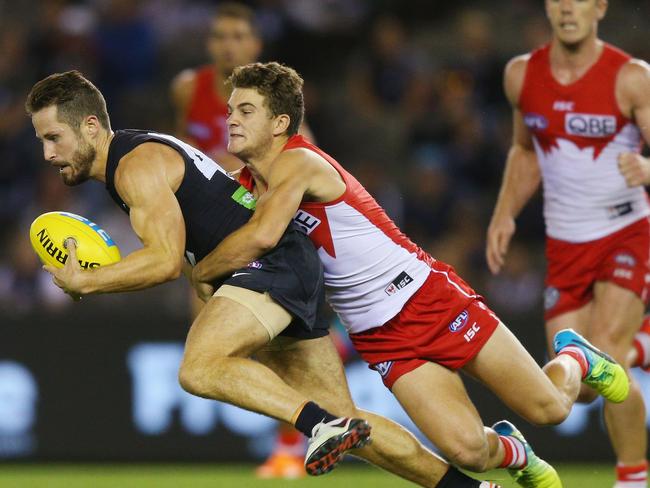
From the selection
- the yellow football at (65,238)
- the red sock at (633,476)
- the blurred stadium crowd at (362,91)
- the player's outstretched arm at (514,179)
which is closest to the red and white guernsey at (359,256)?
the yellow football at (65,238)

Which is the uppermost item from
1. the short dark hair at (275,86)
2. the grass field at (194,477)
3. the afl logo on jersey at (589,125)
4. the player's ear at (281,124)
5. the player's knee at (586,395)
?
the short dark hair at (275,86)

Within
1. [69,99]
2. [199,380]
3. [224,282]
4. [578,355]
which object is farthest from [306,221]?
[578,355]

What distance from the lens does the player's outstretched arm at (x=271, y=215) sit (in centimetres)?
602

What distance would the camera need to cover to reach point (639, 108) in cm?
732

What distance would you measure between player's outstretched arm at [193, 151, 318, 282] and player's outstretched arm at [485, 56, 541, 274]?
202cm

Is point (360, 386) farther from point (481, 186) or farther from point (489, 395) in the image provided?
point (481, 186)

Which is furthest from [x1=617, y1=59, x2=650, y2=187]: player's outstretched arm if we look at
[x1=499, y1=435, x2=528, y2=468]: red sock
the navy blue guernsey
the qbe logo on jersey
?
the navy blue guernsey

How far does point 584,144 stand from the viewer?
7527 millimetres

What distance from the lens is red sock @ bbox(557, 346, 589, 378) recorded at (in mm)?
6930

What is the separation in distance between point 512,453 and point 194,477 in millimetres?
3462

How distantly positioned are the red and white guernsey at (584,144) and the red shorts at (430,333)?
1429 millimetres

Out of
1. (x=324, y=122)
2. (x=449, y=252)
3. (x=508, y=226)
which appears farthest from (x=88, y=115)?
(x=324, y=122)

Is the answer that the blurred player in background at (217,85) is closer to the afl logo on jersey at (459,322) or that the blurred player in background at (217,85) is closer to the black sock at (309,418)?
the afl logo on jersey at (459,322)

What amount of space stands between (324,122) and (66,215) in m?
6.58
